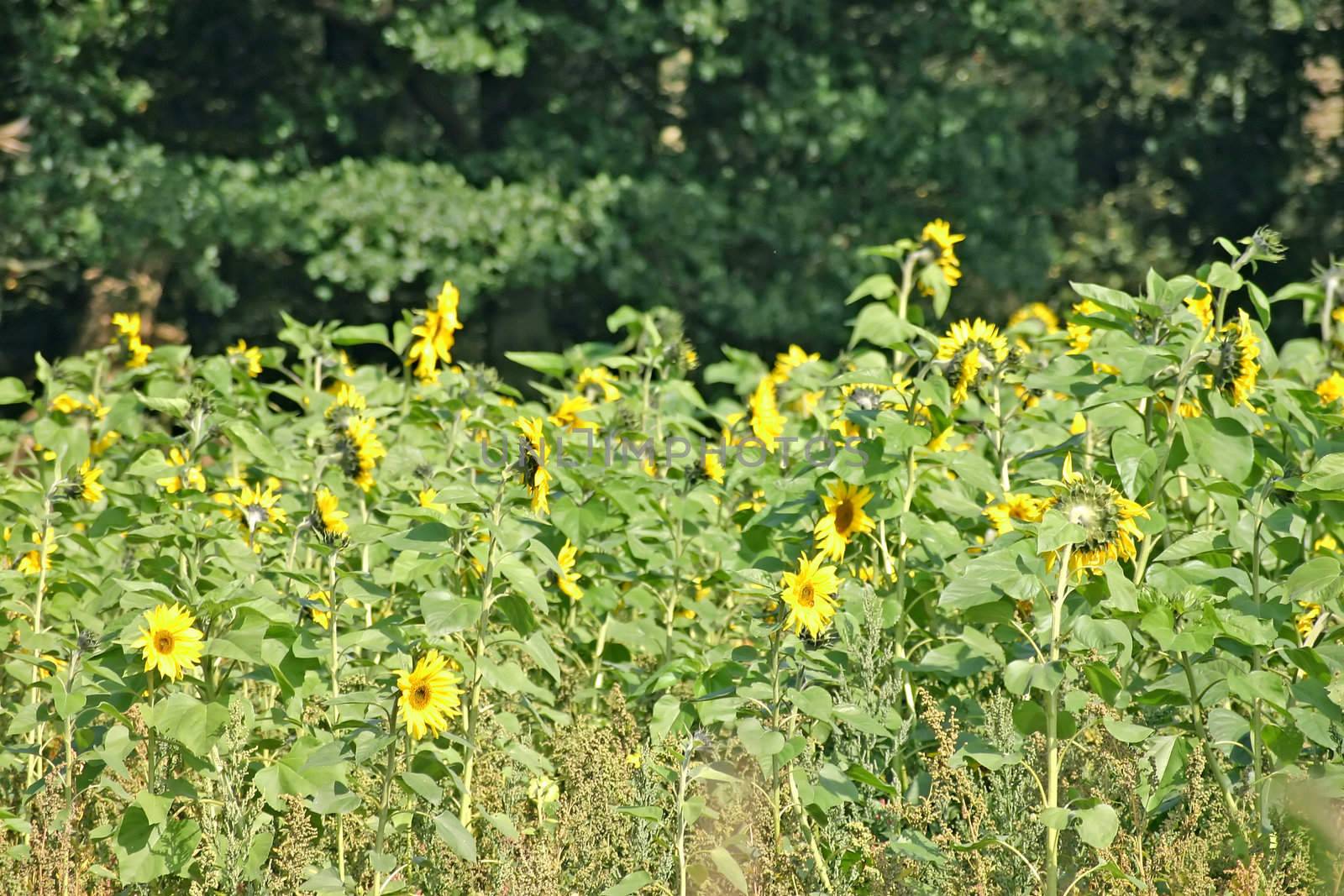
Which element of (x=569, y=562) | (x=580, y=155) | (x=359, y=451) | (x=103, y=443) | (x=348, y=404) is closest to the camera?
(x=569, y=562)

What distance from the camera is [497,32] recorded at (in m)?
8.62

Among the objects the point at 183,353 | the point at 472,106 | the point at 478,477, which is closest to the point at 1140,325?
the point at 478,477

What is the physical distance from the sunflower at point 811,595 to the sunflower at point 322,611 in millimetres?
814

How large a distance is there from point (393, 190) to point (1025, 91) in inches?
161

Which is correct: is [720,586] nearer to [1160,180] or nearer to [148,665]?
[148,665]

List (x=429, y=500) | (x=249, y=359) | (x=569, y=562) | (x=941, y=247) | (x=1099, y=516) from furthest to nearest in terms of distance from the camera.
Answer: (x=249, y=359) < (x=941, y=247) < (x=569, y=562) < (x=429, y=500) < (x=1099, y=516)

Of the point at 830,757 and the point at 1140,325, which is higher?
the point at 1140,325

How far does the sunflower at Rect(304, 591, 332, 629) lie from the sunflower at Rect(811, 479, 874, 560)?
3.03 ft

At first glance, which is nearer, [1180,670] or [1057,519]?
[1057,519]

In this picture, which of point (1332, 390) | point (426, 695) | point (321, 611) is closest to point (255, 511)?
point (321, 611)

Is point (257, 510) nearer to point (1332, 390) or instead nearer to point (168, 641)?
point (168, 641)

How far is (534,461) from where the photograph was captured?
2861 millimetres

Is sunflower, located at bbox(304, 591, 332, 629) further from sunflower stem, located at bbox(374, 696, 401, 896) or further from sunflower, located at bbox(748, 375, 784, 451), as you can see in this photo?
sunflower, located at bbox(748, 375, 784, 451)

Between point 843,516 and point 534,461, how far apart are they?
2.15 feet
